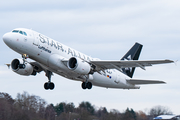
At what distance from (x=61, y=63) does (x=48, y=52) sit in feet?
5.97

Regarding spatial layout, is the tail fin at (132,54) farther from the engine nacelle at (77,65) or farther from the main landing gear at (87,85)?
the engine nacelle at (77,65)

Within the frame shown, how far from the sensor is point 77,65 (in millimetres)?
35250

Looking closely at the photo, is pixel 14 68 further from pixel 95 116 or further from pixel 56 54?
pixel 95 116

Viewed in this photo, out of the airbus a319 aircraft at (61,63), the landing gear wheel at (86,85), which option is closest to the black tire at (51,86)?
the airbus a319 aircraft at (61,63)

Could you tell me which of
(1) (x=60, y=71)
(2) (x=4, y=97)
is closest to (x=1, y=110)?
(2) (x=4, y=97)

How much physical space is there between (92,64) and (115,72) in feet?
17.5

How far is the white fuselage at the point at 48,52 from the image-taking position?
108 ft

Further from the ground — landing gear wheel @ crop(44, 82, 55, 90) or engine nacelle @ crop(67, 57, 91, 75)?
engine nacelle @ crop(67, 57, 91, 75)

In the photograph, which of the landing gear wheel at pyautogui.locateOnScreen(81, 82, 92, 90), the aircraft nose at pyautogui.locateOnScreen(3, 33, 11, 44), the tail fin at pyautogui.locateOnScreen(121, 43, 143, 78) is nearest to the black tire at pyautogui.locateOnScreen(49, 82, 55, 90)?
the landing gear wheel at pyautogui.locateOnScreen(81, 82, 92, 90)

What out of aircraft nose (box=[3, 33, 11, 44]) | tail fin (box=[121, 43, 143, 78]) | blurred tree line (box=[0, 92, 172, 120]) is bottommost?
blurred tree line (box=[0, 92, 172, 120])

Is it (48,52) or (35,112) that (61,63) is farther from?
(35,112)

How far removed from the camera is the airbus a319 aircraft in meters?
33.2

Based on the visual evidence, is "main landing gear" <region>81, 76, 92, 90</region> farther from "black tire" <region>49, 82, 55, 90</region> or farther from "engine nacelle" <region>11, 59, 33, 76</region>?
"engine nacelle" <region>11, 59, 33, 76</region>

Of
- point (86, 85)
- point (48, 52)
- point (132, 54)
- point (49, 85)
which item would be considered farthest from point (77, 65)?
point (132, 54)
